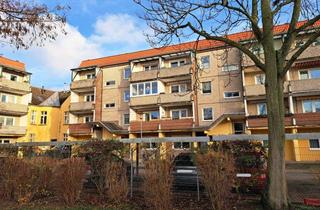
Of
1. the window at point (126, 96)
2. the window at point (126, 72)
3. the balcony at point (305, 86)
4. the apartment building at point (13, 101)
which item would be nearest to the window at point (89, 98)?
the window at point (126, 96)

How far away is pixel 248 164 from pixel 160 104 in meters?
23.8

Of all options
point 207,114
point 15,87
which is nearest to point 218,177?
point 207,114

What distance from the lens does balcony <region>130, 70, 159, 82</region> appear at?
3353cm

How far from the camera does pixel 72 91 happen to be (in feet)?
133

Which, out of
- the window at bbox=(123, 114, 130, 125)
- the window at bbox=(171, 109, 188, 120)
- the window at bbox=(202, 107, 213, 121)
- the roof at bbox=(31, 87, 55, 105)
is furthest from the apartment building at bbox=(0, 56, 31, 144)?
the window at bbox=(202, 107, 213, 121)

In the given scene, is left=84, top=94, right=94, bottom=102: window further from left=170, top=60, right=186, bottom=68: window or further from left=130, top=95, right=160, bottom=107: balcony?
left=170, top=60, right=186, bottom=68: window

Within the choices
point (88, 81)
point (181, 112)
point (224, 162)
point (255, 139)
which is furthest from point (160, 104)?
point (224, 162)

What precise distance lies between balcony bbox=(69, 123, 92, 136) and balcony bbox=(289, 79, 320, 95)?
83.1 feet

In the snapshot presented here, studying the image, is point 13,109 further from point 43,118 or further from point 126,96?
point 126,96

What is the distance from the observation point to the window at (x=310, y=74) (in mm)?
27094

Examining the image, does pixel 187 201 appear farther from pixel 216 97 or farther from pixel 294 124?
pixel 216 97

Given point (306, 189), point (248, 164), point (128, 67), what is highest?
point (128, 67)

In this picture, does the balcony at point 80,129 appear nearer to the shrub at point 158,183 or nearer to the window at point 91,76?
the window at point 91,76

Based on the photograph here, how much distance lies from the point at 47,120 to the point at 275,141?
4179cm
